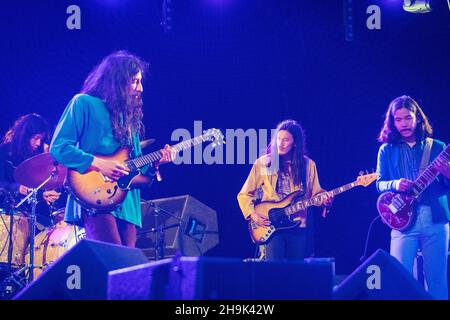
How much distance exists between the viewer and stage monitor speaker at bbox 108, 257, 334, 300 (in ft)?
10.3

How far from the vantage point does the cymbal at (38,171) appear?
6.62 metres

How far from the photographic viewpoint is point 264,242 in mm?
6793

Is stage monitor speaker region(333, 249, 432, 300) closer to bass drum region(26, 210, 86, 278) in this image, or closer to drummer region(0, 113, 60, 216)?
bass drum region(26, 210, 86, 278)

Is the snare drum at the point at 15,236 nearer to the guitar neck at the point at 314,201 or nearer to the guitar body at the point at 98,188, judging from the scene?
the guitar body at the point at 98,188

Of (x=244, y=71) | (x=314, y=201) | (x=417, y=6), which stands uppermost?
(x=417, y=6)

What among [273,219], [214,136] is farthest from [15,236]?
[273,219]

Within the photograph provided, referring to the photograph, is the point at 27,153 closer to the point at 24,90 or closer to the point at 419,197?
the point at 24,90

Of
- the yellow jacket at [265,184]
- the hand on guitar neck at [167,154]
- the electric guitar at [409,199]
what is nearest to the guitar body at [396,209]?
the electric guitar at [409,199]

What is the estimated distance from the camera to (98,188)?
5941 millimetres

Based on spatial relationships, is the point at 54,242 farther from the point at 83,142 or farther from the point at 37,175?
the point at 83,142

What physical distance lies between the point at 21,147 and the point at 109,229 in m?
1.86

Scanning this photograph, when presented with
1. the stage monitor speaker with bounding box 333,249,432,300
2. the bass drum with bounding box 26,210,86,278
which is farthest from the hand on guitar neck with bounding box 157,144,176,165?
the stage monitor speaker with bounding box 333,249,432,300

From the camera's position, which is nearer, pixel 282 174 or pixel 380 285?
pixel 380 285
